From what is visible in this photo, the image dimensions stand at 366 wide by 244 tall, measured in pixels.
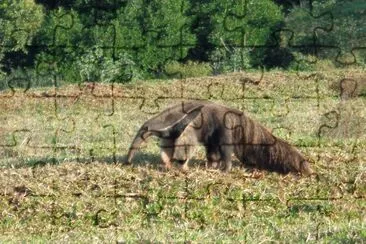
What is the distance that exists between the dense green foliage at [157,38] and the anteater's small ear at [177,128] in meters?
14.5

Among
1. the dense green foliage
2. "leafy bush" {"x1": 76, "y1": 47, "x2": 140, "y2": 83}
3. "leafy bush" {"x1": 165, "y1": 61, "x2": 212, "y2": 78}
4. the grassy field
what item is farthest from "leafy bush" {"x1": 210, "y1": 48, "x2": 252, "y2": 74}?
the grassy field

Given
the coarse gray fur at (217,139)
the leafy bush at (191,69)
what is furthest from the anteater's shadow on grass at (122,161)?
the leafy bush at (191,69)

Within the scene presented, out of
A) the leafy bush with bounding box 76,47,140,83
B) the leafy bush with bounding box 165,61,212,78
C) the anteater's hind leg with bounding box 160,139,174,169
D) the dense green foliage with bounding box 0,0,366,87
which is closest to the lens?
the anteater's hind leg with bounding box 160,139,174,169

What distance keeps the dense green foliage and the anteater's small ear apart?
1449cm

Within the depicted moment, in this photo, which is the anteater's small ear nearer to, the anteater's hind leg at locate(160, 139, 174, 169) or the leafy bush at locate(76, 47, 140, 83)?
the anteater's hind leg at locate(160, 139, 174, 169)

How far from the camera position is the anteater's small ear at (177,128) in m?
10.8

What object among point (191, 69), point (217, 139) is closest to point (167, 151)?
point (217, 139)

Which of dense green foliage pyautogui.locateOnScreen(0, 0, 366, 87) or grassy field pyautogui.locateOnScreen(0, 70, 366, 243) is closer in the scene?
grassy field pyautogui.locateOnScreen(0, 70, 366, 243)

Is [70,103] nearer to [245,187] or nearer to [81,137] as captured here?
[81,137]

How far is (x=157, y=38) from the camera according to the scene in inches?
1135

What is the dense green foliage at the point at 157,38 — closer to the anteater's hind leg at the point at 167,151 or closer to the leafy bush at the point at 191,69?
the leafy bush at the point at 191,69

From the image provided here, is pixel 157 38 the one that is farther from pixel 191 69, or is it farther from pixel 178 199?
pixel 178 199

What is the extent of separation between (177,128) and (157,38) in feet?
59.6

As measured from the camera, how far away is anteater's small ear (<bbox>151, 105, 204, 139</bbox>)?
10.8 m
